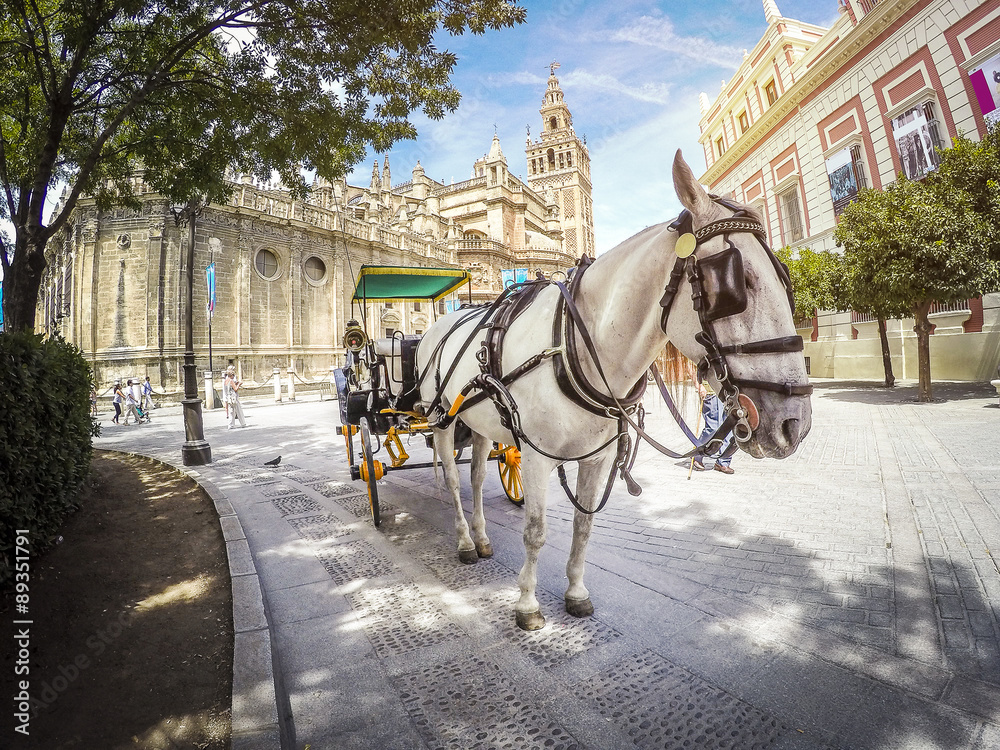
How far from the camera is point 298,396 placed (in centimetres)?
2667

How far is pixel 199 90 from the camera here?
6320mm

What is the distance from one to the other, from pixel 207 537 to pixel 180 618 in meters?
1.63

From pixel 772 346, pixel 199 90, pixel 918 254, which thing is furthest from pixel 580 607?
pixel 918 254

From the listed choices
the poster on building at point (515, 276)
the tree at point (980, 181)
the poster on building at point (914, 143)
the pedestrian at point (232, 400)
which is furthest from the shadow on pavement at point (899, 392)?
the pedestrian at point (232, 400)

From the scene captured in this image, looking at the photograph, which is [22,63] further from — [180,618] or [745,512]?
[745,512]

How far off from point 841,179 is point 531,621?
2131 cm

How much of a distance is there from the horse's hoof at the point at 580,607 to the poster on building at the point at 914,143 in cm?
1836

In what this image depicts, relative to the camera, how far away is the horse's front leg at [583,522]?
2613mm

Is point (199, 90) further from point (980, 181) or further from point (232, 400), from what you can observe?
point (980, 181)

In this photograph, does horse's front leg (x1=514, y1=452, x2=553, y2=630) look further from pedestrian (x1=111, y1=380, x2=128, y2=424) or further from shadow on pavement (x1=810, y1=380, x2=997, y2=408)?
pedestrian (x1=111, y1=380, x2=128, y2=424)

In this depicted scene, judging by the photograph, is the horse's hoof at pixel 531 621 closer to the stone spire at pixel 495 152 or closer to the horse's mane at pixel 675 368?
Answer: the horse's mane at pixel 675 368

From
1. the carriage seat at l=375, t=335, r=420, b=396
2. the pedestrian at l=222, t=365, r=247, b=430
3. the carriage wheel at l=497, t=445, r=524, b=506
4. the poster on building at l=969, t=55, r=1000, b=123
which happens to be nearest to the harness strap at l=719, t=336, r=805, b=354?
the carriage wheel at l=497, t=445, r=524, b=506

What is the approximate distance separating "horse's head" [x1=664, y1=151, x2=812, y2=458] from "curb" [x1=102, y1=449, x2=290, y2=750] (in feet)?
7.32

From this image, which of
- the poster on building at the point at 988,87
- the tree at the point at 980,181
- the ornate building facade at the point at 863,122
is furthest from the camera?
the ornate building facade at the point at 863,122
